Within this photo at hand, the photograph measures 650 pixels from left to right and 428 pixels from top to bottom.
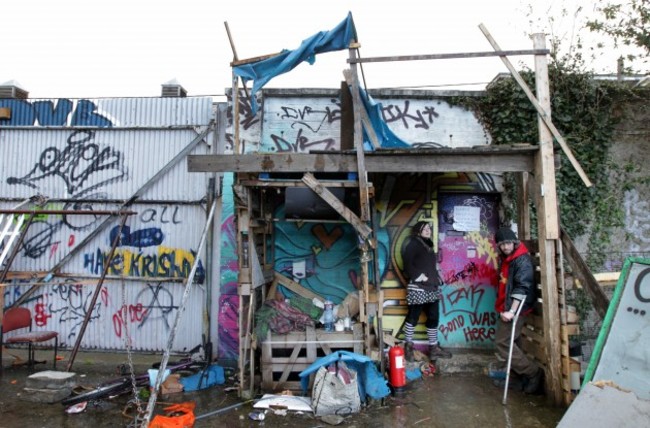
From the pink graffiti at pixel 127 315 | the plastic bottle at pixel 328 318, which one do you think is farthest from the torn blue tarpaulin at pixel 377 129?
the pink graffiti at pixel 127 315

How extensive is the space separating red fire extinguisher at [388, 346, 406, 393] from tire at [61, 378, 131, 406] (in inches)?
138

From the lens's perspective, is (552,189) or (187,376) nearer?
(552,189)

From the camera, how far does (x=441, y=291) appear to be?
7.49 meters

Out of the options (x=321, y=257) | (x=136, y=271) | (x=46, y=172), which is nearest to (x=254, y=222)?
(x=321, y=257)

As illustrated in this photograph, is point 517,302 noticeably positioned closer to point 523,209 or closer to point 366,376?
point 523,209

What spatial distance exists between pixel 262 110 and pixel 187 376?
14.2 feet

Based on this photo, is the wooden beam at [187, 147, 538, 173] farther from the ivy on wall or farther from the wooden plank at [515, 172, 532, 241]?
the ivy on wall

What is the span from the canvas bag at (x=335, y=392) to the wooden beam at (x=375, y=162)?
2467mm

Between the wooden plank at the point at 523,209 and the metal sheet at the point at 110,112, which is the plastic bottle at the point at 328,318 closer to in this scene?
the wooden plank at the point at 523,209

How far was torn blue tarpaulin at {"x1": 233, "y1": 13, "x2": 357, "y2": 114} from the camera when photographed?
571 cm

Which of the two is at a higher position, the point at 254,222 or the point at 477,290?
the point at 254,222

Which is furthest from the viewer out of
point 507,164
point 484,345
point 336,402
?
point 484,345

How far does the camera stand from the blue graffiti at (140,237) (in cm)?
786

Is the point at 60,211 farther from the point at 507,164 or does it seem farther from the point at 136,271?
the point at 507,164
